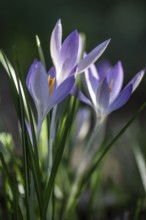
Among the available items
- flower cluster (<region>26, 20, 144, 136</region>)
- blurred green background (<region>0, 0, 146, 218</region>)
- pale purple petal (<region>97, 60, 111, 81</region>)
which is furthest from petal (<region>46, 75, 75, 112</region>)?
blurred green background (<region>0, 0, 146, 218</region>)

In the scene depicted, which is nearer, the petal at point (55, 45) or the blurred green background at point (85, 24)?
the petal at point (55, 45)

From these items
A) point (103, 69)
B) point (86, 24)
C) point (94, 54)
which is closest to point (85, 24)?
point (86, 24)

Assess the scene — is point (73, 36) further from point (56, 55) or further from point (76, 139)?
point (76, 139)

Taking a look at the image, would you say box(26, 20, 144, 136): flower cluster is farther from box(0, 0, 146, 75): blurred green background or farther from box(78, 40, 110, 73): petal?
box(0, 0, 146, 75): blurred green background

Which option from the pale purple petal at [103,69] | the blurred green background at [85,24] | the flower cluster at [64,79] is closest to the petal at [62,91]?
the flower cluster at [64,79]

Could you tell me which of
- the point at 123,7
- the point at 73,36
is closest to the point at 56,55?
the point at 73,36

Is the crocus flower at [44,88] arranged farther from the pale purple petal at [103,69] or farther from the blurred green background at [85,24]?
the blurred green background at [85,24]

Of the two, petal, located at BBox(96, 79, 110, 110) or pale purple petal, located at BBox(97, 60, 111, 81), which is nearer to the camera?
petal, located at BBox(96, 79, 110, 110)
